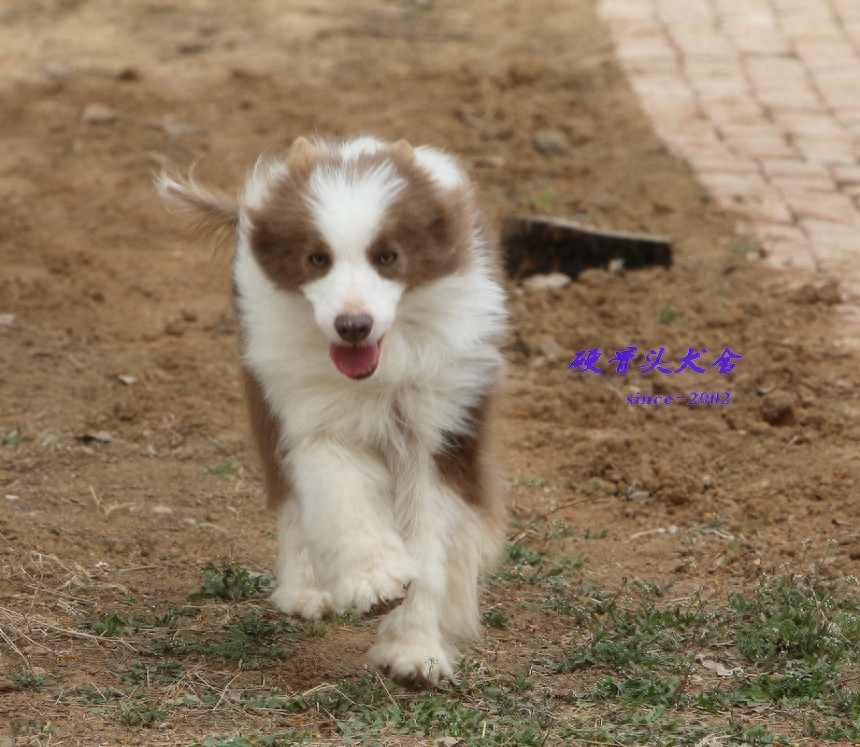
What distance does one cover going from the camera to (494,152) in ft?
31.4

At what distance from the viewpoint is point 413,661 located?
12.7ft

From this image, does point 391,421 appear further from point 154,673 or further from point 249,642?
point 154,673

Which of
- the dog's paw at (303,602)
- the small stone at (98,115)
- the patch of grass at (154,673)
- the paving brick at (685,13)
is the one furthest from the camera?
the paving brick at (685,13)

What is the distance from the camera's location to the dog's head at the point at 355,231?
3666mm

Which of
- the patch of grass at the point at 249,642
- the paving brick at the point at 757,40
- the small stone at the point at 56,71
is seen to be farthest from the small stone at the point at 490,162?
the patch of grass at the point at 249,642


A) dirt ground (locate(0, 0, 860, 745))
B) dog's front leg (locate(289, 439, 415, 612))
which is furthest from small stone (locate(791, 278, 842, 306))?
dog's front leg (locate(289, 439, 415, 612))

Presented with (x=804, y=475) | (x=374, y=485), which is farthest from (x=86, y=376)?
(x=804, y=475)

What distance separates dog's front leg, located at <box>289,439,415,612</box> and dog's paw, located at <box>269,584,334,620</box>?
0.49 m

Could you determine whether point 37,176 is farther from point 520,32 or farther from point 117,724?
point 117,724

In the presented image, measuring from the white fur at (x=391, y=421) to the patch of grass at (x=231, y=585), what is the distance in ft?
2.14

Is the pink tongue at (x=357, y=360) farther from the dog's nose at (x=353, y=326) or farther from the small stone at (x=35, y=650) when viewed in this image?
the small stone at (x=35, y=650)

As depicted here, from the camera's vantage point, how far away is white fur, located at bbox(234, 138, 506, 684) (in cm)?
382

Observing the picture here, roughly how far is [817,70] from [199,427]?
647cm

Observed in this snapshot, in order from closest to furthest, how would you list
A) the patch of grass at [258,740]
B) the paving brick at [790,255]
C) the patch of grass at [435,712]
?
the patch of grass at [258,740] < the patch of grass at [435,712] < the paving brick at [790,255]
